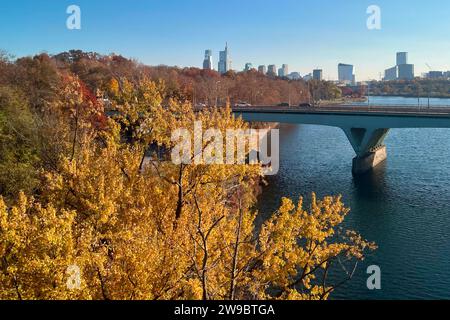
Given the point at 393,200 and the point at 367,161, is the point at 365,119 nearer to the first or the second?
the point at 367,161

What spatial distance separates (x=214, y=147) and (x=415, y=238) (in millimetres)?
13994

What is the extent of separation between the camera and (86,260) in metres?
7.44

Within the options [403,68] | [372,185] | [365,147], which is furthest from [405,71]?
[372,185]

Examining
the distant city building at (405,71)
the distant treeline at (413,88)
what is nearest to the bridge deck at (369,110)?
the distant treeline at (413,88)

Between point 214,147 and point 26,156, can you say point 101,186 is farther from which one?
point 26,156

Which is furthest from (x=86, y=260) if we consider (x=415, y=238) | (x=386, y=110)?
(x=386, y=110)

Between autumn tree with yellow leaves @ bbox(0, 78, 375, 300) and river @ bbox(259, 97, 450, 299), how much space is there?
3871mm

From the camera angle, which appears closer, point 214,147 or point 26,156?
point 214,147

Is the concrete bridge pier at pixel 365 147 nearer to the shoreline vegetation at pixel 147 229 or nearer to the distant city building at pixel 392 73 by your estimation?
the shoreline vegetation at pixel 147 229

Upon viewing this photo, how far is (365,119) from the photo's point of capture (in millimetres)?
39781

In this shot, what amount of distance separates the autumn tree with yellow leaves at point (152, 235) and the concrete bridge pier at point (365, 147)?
23738mm

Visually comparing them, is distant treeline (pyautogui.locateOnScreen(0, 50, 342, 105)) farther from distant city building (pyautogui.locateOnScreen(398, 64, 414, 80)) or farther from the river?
distant city building (pyautogui.locateOnScreen(398, 64, 414, 80))

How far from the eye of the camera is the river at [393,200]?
17.2 m
